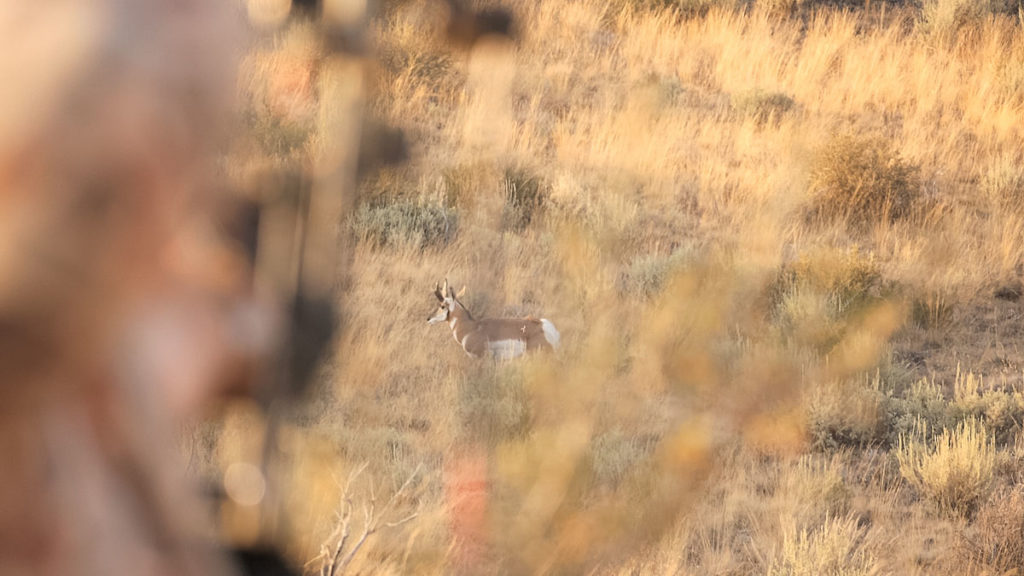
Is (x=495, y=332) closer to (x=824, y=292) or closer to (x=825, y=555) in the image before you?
(x=824, y=292)

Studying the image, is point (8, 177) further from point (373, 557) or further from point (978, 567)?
point (978, 567)

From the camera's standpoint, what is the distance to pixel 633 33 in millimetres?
12648

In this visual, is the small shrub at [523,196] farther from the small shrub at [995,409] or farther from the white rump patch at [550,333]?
the small shrub at [995,409]

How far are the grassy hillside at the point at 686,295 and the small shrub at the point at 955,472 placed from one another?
15mm

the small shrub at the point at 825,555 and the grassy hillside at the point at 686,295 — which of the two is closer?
the grassy hillside at the point at 686,295

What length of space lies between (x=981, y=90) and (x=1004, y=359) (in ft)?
16.8

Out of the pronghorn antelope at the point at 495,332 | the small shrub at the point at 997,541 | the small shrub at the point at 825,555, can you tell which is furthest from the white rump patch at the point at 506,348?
the small shrub at the point at 997,541

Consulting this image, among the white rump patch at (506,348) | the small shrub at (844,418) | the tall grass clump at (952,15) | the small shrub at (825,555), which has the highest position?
the tall grass clump at (952,15)

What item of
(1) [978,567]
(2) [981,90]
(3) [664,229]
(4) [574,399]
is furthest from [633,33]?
(4) [574,399]

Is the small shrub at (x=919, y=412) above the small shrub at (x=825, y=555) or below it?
below

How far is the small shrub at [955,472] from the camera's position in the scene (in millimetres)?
5164

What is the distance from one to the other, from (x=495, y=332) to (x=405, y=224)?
163 cm

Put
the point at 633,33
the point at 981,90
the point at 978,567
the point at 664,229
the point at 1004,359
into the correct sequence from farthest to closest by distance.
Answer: the point at 633,33 < the point at 981,90 < the point at 664,229 < the point at 1004,359 < the point at 978,567

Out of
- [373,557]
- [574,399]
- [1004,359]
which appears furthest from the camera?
[1004,359]
